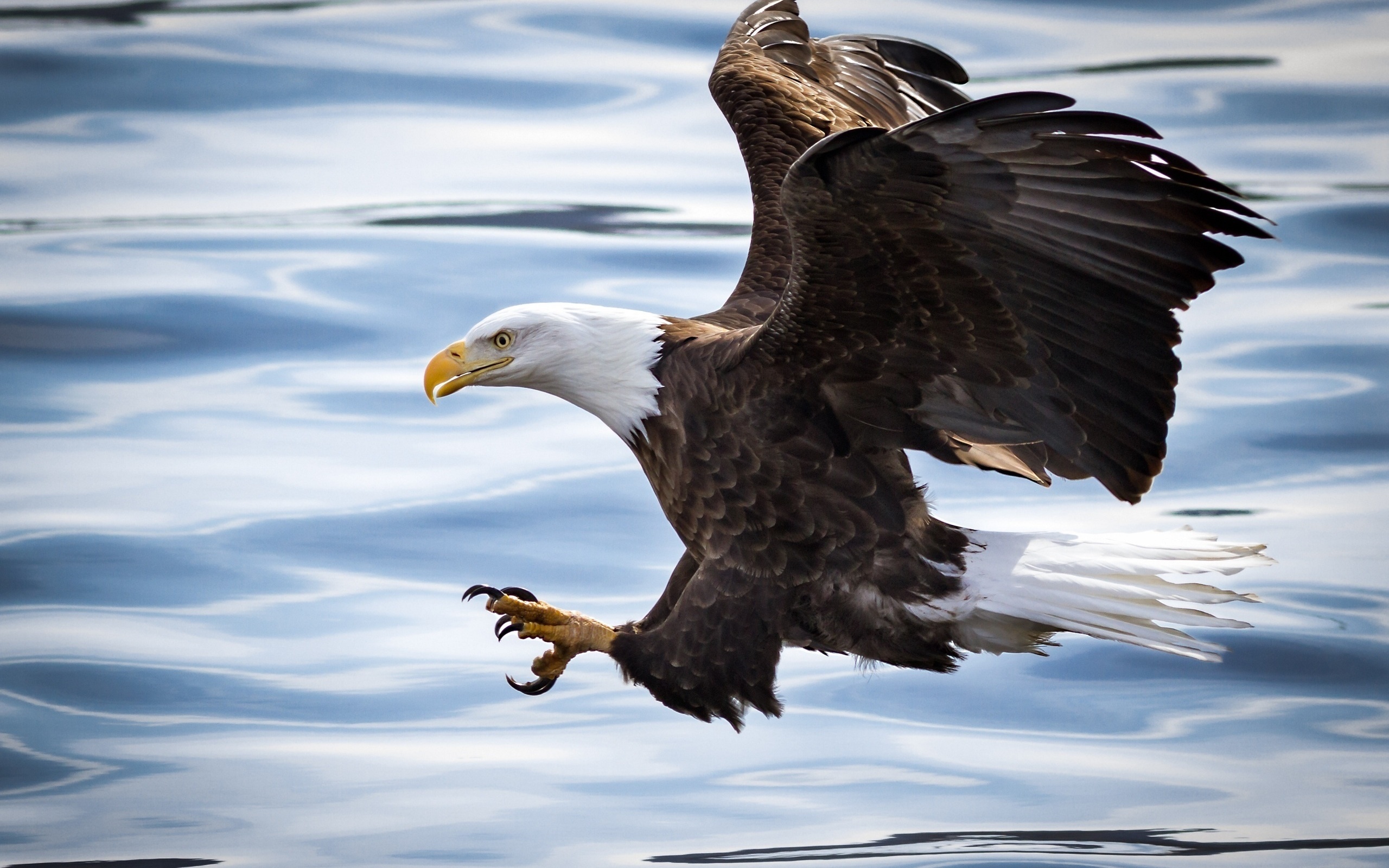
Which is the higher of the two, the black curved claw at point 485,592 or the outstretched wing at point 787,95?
the outstretched wing at point 787,95

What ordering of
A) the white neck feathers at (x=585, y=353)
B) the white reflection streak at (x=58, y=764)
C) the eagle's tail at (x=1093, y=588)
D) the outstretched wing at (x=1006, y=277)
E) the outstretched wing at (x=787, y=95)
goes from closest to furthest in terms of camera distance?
the outstretched wing at (x=1006, y=277) → the eagle's tail at (x=1093, y=588) → the white neck feathers at (x=585, y=353) → the outstretched wing at (x=787, y=95) → the white reflection streak at (x=58, y=764)

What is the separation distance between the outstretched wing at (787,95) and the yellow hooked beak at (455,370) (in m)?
0.61

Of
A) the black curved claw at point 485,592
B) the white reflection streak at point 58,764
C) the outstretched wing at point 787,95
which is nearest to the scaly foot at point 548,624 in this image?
the black curved claw at point 485,592

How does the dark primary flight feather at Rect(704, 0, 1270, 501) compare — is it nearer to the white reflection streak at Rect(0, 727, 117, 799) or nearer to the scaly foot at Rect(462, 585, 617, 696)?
the scaly foot at Rect(462, 585, 617, 696)

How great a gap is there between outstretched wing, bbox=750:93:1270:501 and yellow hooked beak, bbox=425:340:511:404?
30.0 inches

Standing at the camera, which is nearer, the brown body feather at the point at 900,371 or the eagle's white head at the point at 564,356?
the brown body feather at the point at 900,371

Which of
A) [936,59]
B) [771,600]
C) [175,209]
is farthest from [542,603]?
[175,209]

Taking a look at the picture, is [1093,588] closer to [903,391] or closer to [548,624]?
[903,391]

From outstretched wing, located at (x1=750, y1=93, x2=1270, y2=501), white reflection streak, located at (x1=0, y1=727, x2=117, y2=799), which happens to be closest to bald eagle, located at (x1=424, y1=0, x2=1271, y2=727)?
outstretched wing, located at (x1=750, y1=93, x2=1270, y2=501)

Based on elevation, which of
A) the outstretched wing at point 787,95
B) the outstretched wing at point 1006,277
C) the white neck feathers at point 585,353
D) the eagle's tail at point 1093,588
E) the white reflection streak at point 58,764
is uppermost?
the outstretched wing at point 787,95

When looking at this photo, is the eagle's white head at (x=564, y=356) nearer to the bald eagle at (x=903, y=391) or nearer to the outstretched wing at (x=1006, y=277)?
the bald eagle at (x=903, y=391)

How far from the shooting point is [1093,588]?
4.04 meters

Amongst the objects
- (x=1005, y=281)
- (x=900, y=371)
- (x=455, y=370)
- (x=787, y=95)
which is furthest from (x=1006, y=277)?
(x=787, y=95)

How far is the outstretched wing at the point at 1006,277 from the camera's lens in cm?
348
